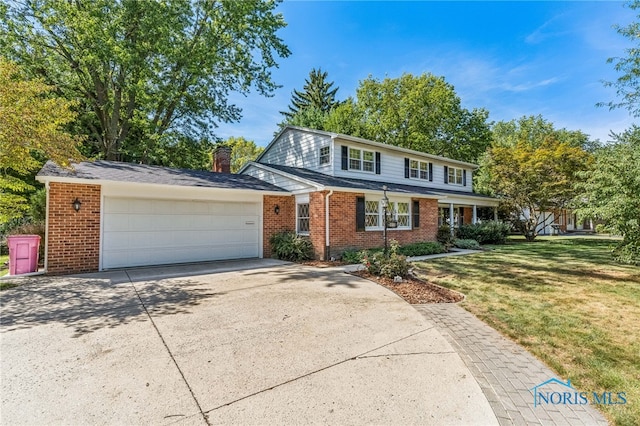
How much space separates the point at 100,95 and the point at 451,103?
28.0 m

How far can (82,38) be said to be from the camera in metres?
14.1

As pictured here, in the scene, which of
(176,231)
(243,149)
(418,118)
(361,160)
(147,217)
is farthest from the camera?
(243,149)

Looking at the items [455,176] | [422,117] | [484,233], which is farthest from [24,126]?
[422,117]

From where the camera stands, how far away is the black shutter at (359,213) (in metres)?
11.6

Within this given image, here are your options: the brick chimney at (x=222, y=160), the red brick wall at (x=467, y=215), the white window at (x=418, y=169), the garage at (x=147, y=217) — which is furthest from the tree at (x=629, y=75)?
the brick chimney at (x=222, y=160)

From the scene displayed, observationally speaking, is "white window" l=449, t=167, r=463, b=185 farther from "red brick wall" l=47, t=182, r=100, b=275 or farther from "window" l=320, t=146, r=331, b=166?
"red brick wall" l=47, t=182, r=100, b=275

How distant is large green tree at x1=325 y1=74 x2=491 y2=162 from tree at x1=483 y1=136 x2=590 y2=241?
9.82 m

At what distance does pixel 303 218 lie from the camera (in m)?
11.8

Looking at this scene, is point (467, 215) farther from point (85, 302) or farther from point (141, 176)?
point (85, 302)

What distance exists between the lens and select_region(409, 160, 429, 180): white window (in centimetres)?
1749

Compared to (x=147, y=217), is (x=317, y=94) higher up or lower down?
higher up

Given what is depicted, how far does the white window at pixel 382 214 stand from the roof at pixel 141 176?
3629 millimetres

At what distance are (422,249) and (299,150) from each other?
318 inches

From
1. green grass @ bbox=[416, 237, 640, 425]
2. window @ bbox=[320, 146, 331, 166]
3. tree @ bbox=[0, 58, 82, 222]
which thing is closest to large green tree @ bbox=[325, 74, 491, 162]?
window @ bbox=[320, 146, 331, 166]
